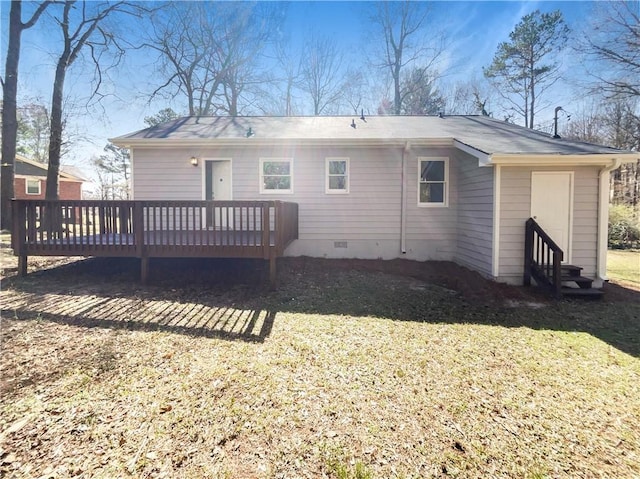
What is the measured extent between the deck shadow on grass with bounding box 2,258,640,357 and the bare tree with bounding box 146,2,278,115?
45.9 ft

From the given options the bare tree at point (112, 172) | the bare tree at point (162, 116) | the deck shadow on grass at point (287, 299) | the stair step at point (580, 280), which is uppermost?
the bare tree at point (162, 116)

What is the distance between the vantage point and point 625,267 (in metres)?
8.56

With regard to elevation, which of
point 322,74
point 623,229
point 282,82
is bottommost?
point 623,229

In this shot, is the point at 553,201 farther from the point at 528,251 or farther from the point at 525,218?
the point at 528,251

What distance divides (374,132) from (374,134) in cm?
31

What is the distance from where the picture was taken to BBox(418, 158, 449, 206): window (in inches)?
315

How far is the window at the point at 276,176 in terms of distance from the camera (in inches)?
318

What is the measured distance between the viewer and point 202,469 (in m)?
1.93

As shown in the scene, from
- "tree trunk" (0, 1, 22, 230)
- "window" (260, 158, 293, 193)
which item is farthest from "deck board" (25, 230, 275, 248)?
"tree trunk" (0, 1, 22, 230)

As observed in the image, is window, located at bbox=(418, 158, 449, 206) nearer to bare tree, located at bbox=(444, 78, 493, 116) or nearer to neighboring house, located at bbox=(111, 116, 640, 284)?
neighboring house, located at bbox=(111, 116, 640, 284)

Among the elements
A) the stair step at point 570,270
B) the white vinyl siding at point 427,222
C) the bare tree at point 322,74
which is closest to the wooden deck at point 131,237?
the white vinyl siding at point 427,222

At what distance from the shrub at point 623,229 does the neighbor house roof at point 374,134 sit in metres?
7.38

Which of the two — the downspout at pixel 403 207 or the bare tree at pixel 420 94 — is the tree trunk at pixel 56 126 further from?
the bare tree at pixel 420 94

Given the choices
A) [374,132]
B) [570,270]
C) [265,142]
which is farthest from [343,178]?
[570,270]
